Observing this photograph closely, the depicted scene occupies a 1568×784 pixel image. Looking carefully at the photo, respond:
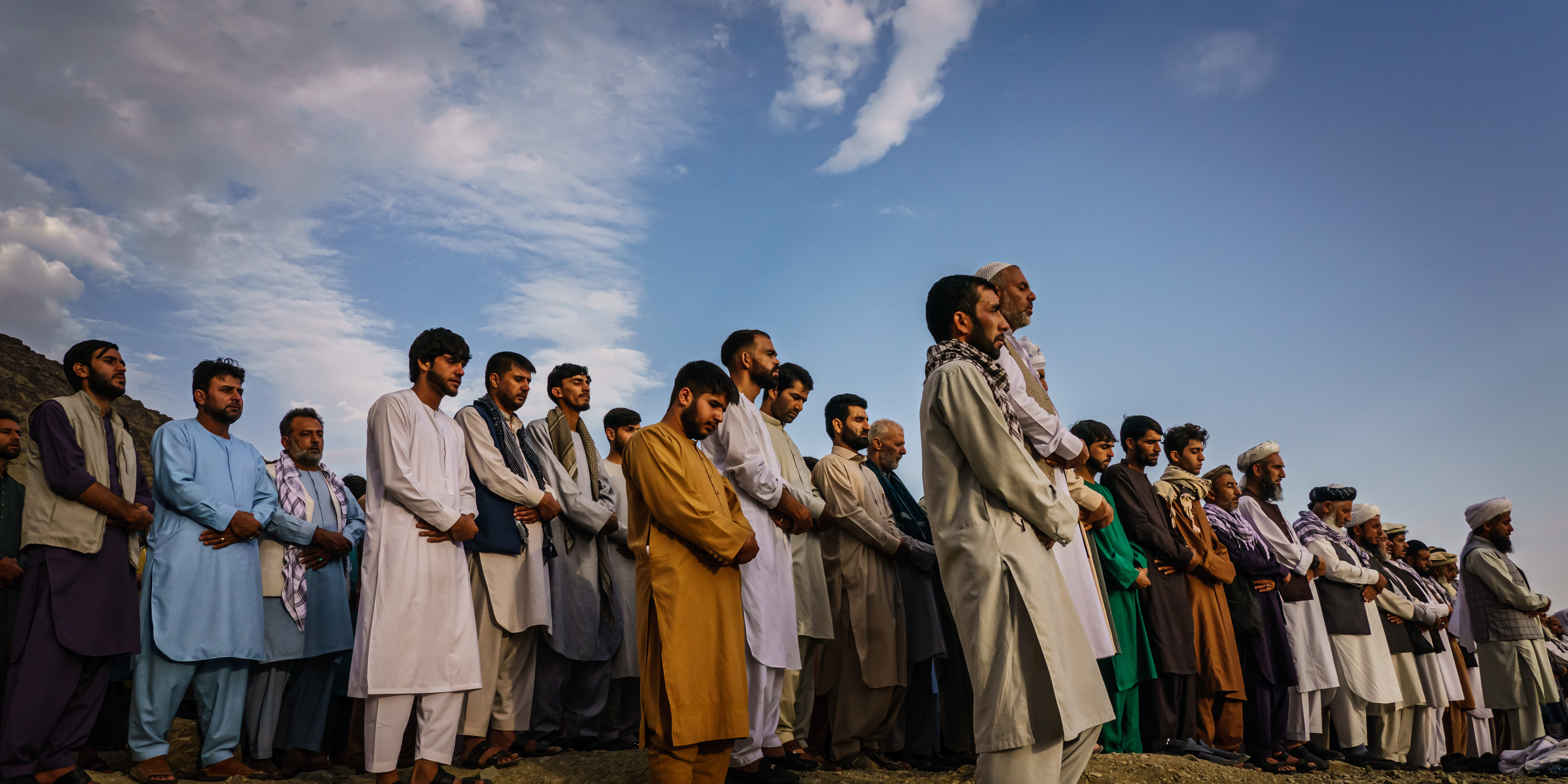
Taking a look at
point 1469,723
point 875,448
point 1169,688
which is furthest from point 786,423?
point 1469,723

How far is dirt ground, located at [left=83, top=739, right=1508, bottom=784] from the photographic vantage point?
16.0 ft

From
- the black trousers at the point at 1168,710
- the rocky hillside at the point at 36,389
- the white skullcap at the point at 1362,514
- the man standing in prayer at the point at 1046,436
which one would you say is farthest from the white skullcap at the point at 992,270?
the rocky hillside at the point at 36,389

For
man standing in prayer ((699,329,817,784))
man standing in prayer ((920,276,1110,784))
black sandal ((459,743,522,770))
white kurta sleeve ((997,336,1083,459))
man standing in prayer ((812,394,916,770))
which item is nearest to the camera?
man standing in prayer ((920,276,1110,784))

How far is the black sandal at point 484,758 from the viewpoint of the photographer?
503 centimetres

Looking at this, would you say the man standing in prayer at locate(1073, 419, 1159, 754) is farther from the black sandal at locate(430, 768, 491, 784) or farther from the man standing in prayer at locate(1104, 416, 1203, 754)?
the black sandal at locate(430, 768, 491, 784)

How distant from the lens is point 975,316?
3.93 meters

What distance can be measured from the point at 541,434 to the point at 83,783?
292 cm

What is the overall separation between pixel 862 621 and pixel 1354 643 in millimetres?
4668

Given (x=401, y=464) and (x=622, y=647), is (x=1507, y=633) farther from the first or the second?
(x=401, y=464)

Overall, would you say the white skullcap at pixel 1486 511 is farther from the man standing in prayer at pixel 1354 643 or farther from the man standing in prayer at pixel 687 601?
the man standing in prayer at pixel 687 601

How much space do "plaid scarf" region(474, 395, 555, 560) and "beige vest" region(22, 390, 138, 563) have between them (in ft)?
6.13

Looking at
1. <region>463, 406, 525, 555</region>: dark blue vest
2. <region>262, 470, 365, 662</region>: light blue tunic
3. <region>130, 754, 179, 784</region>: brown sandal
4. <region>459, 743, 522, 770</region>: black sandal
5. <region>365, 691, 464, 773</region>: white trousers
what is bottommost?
<region>130, 754, 179, 784</region>: brown sandal

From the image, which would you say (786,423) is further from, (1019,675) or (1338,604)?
(1338,604)

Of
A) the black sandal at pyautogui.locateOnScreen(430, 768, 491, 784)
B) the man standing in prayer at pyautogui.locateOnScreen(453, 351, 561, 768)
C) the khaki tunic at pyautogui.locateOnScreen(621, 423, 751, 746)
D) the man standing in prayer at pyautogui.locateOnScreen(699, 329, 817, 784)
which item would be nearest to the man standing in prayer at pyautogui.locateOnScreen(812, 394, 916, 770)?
the man standing in prayer at pyautogui.locateOnScreen(699, 329, 817, 784)
